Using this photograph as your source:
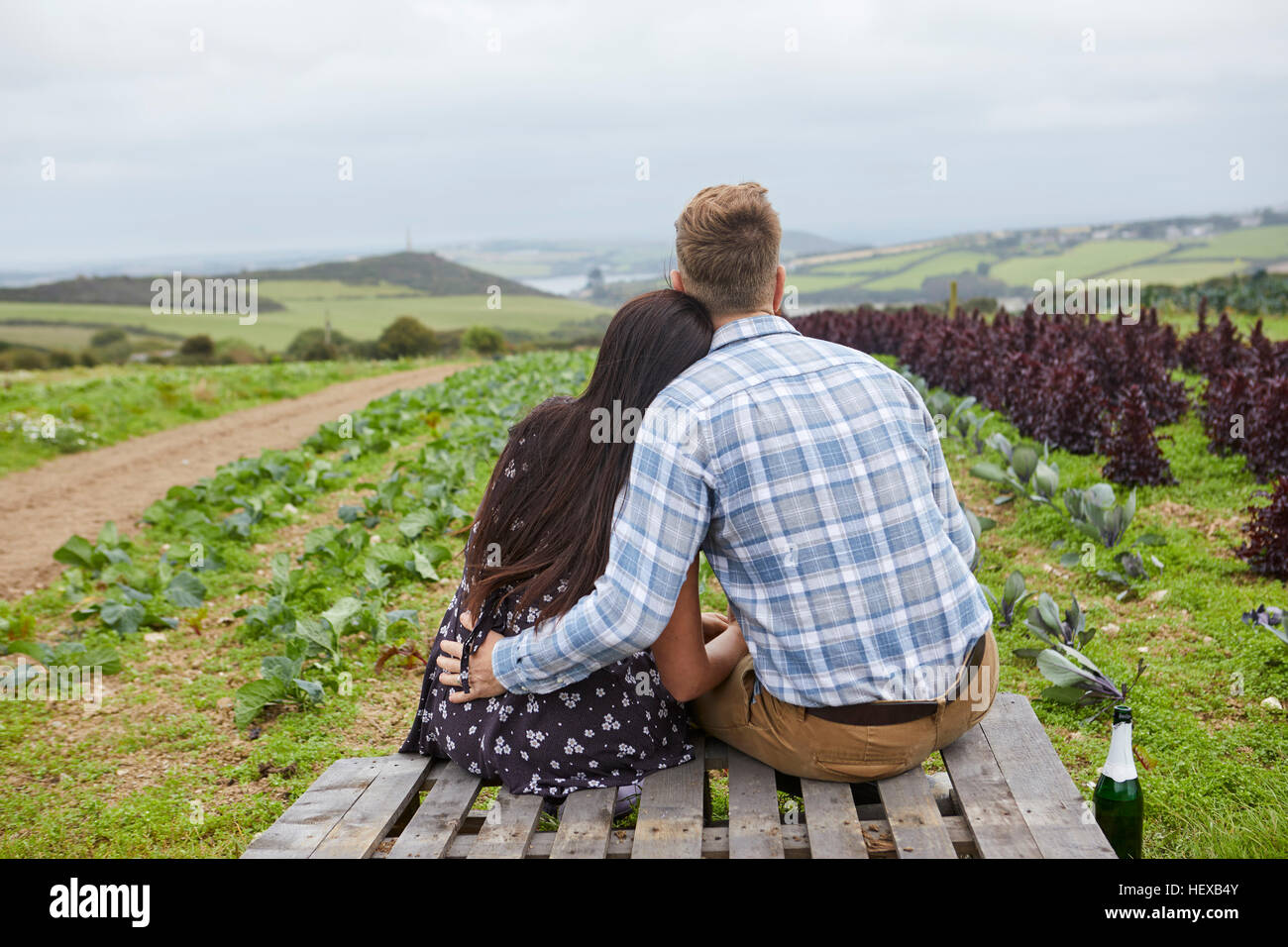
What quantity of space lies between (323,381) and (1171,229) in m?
52.1

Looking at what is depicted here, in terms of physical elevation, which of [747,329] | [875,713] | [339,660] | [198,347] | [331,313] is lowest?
[339,660]

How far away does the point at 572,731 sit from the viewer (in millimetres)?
2443

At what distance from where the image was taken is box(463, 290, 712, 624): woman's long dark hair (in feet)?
7.64

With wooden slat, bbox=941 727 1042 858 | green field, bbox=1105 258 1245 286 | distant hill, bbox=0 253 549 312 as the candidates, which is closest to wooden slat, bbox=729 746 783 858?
wooden slat, bbox=941 727 1042 858

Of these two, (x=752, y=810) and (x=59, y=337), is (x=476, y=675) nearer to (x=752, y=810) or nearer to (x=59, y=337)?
(x=752, y=810)

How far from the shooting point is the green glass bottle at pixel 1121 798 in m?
2.34

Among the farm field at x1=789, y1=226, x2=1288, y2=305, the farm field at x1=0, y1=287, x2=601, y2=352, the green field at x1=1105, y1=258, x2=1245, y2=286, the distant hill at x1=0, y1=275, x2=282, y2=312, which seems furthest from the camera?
the distant hill at x1=0, y1=275, x2=282, y2=312

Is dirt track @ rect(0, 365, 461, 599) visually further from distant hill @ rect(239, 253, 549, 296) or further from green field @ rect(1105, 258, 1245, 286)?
distant hill @ rect(239, 253, 549, 296)

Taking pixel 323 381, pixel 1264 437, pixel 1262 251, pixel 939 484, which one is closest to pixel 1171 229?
pixel 1262 251

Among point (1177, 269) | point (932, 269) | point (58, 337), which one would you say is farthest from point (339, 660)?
point (1177, 269)

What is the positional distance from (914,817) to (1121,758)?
572 millimetres

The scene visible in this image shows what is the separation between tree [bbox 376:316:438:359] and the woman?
3645 cm
